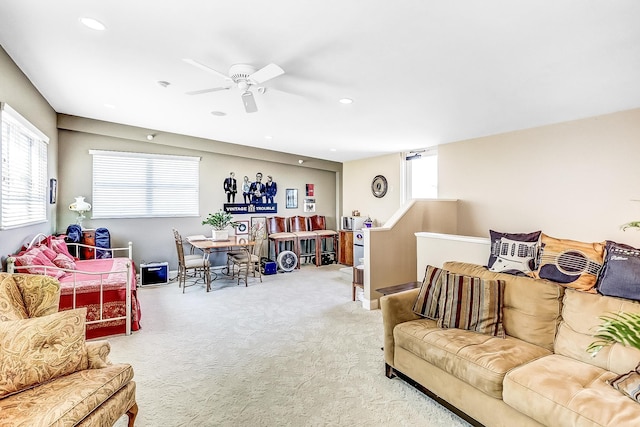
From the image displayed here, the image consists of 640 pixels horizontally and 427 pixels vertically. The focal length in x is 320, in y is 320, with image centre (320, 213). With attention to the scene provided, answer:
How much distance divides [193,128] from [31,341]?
4463 millimetres

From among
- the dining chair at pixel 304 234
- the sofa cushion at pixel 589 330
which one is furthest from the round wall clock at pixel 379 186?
the sofa cushion at pixel 589 330

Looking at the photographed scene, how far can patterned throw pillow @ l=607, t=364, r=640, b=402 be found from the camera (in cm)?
158

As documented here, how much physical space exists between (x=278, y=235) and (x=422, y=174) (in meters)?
3.31

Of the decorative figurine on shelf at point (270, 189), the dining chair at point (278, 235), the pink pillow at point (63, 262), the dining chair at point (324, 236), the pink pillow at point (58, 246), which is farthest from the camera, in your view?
the dining chair at point (324, 236)

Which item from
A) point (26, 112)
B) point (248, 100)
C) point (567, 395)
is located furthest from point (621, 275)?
point (26, 112)

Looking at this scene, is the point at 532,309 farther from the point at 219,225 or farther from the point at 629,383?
the point at 219,225

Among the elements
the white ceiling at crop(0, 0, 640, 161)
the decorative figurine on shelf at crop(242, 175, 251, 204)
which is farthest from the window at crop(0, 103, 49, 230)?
the decorative figurine on shelf at crop(242, 175, 251, 204)

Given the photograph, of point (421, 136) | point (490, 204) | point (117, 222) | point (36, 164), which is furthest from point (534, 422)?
point (117, 222)

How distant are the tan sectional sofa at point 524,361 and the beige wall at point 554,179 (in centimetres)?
211

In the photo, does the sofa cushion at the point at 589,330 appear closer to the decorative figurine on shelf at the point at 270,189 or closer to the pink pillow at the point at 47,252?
the pink pillow at the point at 47,252

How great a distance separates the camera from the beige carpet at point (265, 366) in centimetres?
220

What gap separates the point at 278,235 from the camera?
7152 millimetres

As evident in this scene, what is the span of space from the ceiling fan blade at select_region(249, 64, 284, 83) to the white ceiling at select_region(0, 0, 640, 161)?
168mm

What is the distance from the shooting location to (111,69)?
3.26 meters
